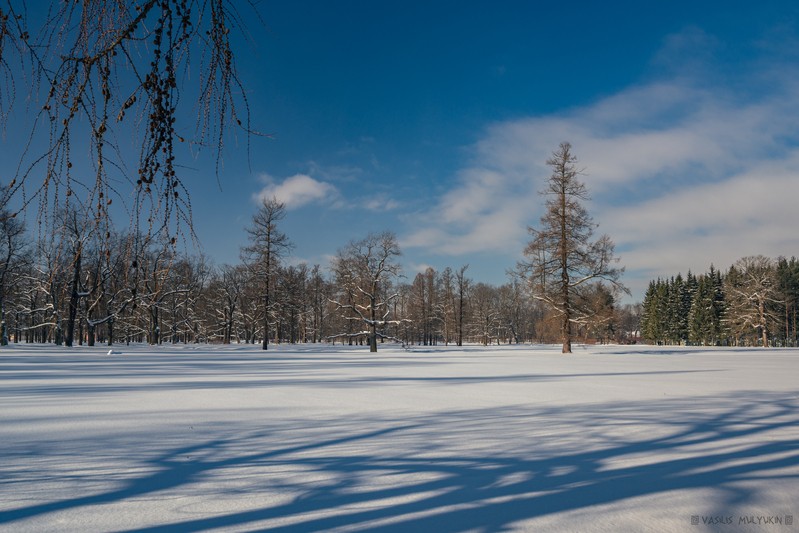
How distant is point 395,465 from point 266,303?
34.5 metres

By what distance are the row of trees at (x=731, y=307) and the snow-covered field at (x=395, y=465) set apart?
175 ft

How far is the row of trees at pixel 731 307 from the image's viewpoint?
51781 millimetres

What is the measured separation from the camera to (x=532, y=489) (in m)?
3.88

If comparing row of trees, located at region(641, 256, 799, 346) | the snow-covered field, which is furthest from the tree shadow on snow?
row of trees, located at region(641, 256, 799, 346)

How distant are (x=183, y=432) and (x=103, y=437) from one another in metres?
0.84

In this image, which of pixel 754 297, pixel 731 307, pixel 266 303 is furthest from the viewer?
pixel 731 307

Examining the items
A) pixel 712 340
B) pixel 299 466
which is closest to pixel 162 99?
pixel 299 466

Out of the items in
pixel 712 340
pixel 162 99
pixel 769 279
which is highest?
pixel 769 279

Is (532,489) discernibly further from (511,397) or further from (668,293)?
(668,293)

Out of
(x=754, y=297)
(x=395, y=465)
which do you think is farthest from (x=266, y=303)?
(x=754, y=297)

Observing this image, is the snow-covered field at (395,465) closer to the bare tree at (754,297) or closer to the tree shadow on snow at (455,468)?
the tree shadow on snow at (455,468)

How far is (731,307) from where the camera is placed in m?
57.6

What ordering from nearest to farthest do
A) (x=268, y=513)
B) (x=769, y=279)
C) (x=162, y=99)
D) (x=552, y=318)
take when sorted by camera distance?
(x=162, y=99) < (x=268, y=513) < (x=552, y=318) < (x=769, y=279)

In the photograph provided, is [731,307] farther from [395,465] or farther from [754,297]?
[395,465]
